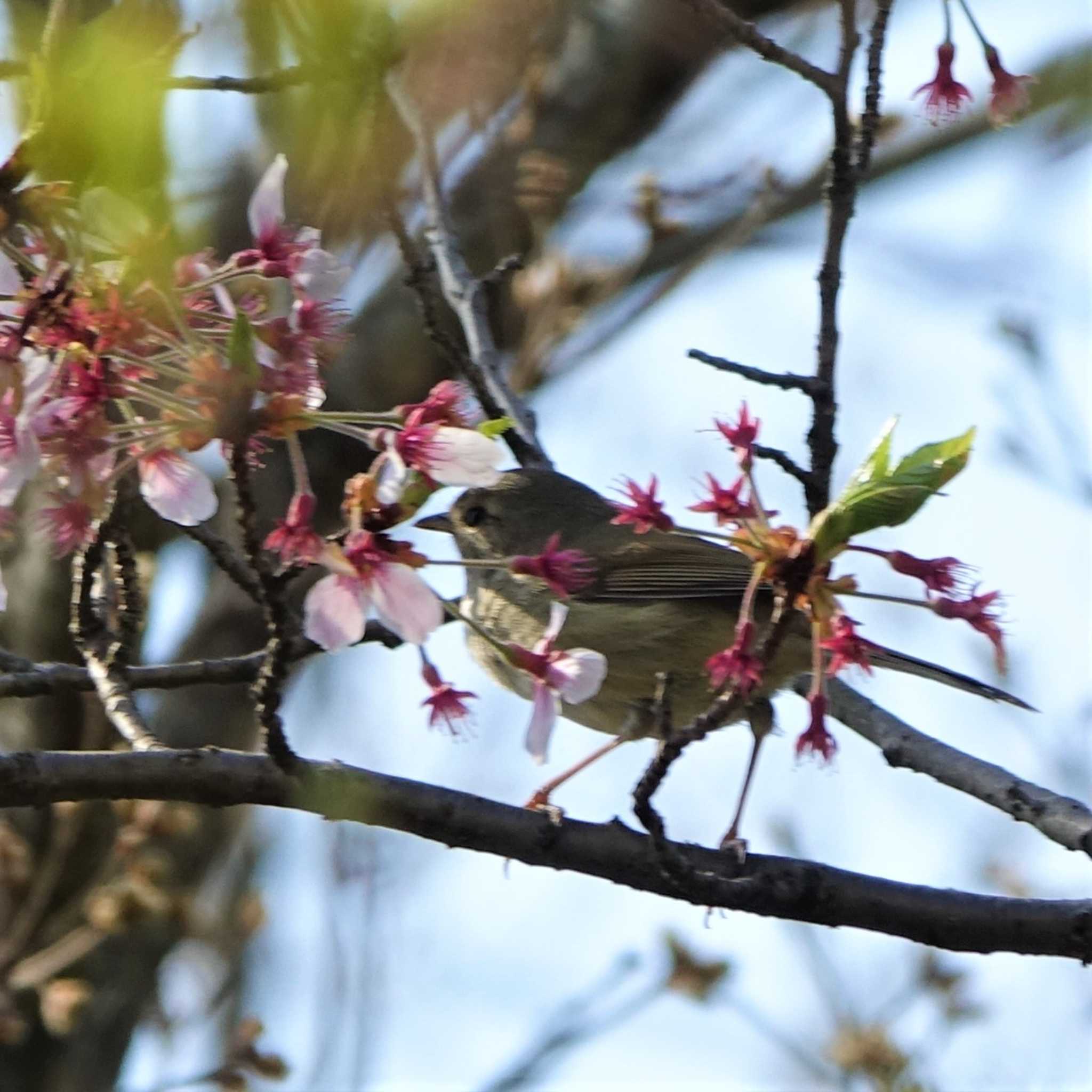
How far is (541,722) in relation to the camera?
237 cm

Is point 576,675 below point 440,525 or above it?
below

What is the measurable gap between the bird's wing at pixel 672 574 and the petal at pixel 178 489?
7.51 feet

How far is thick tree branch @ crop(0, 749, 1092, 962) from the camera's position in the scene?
101 inches

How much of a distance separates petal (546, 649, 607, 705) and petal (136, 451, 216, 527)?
0.56 metres

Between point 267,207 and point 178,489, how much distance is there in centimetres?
44

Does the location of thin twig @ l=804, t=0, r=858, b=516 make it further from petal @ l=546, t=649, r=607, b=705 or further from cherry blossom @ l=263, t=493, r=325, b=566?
cherry blossom @ l=263, t=493, r=325, b=566

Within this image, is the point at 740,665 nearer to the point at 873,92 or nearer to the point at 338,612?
the point at 338,612

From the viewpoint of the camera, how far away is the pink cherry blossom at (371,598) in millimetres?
2076

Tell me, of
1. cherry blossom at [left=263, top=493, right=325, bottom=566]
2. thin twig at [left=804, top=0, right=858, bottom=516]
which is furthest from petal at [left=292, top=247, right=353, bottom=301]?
thin twig at [left=804, top=0, right=858, bottom=516]

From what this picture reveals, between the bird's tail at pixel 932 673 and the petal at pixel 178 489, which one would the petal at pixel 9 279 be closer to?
the petal at pixel 178 489

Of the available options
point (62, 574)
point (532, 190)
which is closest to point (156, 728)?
point (62, 574)

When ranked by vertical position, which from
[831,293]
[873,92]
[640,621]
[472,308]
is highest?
[472,308]

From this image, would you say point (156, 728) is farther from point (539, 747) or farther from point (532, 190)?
point (539, 747)

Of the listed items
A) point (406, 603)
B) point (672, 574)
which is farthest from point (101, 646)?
point (672, 574)
